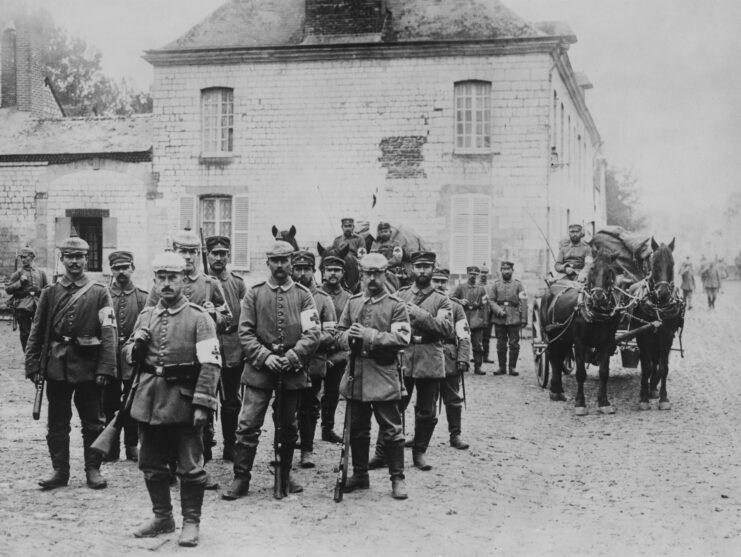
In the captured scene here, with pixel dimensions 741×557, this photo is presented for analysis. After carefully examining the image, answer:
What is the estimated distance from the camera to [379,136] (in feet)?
77.8

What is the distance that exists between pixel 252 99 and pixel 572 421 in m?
16.2

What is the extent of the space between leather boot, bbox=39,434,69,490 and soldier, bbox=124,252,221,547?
1.67 m

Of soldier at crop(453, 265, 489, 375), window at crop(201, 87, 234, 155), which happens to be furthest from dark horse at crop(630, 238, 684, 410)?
window at crop(201, 87, 234, 155)

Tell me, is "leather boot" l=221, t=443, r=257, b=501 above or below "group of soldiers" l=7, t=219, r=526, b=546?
below

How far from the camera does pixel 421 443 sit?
8.46 meters

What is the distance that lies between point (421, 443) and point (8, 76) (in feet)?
85.2

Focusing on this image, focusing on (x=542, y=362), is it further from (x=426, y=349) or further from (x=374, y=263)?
(x=374, y=263)

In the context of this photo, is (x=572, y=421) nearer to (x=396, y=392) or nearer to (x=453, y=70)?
(x=396, y=392)

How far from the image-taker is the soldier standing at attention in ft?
27.5

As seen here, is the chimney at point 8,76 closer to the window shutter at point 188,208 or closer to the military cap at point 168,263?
the window shutter at point 188,208

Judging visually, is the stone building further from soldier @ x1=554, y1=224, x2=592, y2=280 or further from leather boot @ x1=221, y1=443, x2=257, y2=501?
leather boot @ x1=221, y1=443, x2=257, y2=501

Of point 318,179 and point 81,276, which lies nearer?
point 81,276

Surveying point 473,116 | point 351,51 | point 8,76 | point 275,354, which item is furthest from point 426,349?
point 8,76

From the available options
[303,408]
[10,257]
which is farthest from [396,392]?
[10,257]
